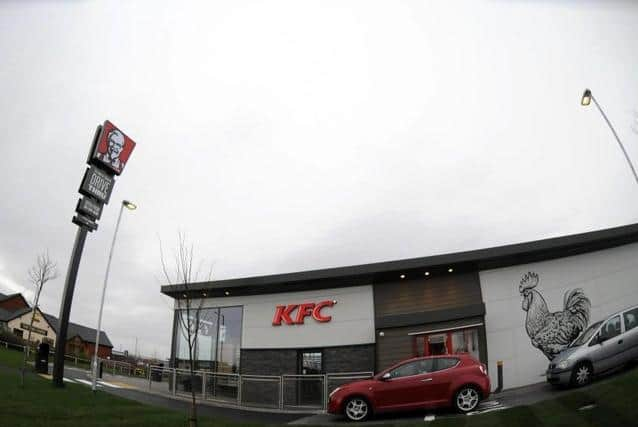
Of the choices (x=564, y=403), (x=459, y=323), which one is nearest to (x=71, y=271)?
(x=459, y=323)

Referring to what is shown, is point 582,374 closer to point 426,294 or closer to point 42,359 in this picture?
point 426,294

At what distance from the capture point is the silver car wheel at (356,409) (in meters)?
11.1

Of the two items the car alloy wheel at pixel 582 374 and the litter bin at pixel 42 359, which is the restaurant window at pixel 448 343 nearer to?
the car alloy wheel at pixel 582 374

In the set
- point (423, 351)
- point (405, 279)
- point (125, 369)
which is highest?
point (405, 279)

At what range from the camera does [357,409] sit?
36.5 ft

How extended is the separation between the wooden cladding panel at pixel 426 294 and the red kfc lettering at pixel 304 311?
2.97m

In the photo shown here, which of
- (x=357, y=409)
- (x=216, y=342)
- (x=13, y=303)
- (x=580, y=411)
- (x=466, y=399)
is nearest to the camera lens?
(x=580, y=411)

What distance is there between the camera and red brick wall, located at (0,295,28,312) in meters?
59.7

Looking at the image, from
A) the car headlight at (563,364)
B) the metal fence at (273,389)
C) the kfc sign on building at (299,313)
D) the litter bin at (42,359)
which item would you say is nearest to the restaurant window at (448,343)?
the metal fence at (273,389)

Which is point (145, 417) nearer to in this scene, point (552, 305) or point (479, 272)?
point (479, 272)

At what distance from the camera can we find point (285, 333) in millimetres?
19266

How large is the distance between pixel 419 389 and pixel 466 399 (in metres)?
1.14

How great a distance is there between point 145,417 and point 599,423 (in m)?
10.1

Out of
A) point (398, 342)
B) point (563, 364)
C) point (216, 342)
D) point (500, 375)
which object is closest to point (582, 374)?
point (563, 364)
